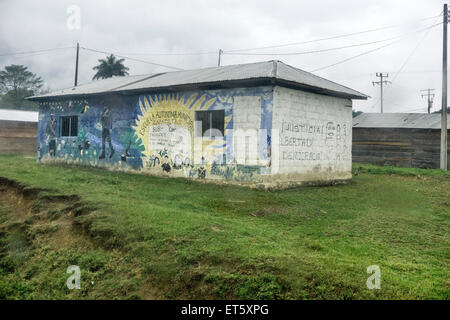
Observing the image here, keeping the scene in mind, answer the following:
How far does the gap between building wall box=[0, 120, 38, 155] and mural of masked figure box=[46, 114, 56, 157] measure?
9865mm

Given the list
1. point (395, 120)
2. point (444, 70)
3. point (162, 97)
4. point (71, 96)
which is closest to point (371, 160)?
point (395, 120)

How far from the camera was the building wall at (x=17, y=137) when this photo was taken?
→ 2710 centimetres

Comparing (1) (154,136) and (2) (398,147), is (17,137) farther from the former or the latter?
(2) (398,147)

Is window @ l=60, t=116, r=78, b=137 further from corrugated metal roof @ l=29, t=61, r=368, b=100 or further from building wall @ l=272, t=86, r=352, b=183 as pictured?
building wall @ l=272, t=86, r=352, b=183

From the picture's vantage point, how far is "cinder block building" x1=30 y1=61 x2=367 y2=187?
12414 millimetres

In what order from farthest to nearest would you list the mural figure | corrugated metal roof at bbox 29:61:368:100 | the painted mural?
the mural figure < the painted mural < corrugated metal roof at bbox 29:61:368:100

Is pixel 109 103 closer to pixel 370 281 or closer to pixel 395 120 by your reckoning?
pixel 370 281

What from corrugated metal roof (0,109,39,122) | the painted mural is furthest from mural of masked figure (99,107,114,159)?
corrugated metal roof (0,109,39,122)

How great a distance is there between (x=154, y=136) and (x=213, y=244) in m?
9.59

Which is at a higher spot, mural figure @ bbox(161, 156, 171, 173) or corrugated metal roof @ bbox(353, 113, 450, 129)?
corrugated metal roof @ bbox(353, 113, 450, 129)

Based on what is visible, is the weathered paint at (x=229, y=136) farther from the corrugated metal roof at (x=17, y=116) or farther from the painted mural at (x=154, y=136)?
the corrugated metal roof at (x=17, y=116)

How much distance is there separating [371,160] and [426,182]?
986 centimetres

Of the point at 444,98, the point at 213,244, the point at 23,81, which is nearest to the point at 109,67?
the point at 23,81

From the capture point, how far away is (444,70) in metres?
21.0
